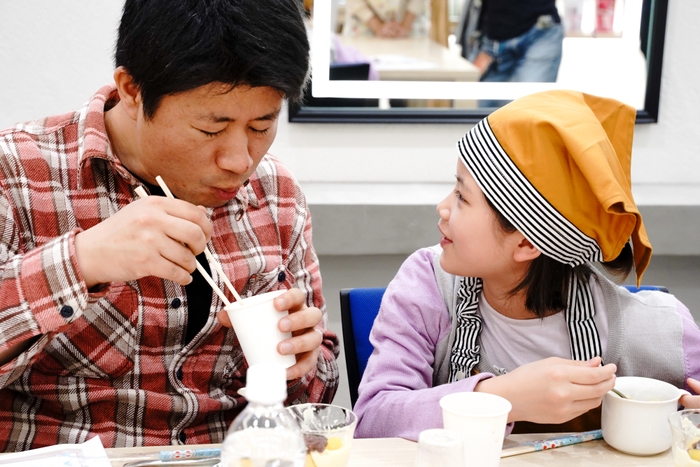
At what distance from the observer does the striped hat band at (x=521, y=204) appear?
1258 millimetres

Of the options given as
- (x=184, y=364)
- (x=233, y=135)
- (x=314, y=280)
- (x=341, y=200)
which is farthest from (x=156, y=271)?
(x=341, y=200)

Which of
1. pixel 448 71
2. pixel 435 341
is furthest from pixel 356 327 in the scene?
pixel 448 71

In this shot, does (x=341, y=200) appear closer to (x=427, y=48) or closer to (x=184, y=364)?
(x=427, y=48)

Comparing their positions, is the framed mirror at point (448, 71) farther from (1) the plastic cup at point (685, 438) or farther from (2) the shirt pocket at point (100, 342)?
(1) the plastic cup at point (685, 438)

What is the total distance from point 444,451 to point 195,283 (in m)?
0.71

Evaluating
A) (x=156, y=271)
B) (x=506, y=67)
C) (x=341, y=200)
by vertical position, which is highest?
(x=506, y=67)

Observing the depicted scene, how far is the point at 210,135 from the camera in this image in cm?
122

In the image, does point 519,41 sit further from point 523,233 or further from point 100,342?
point 100,342

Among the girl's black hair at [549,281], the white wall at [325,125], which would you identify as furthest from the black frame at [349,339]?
the white wall at [325,125]

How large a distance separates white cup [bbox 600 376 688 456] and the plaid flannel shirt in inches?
22.9

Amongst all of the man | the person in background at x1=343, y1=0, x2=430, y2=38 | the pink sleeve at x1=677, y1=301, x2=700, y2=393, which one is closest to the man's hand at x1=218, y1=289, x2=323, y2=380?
the man

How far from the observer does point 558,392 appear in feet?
3.63

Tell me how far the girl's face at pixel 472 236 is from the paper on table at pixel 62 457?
67 centimetres

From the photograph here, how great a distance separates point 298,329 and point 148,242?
27 cm
